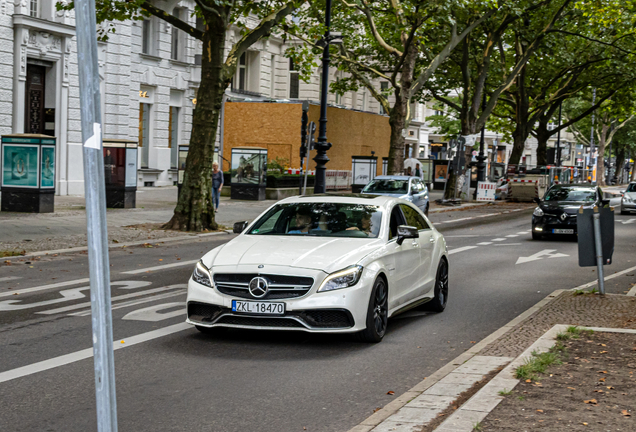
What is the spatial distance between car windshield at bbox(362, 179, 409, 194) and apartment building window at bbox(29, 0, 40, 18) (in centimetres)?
1223

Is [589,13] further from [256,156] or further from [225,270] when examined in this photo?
[225,270]

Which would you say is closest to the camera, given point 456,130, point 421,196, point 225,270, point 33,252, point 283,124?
point 225,270

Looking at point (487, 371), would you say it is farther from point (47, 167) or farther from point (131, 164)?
point (131, 164)

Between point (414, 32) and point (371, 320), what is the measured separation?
2459 cm

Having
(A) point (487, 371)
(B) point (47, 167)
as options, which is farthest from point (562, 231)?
(A) point (487, 371)

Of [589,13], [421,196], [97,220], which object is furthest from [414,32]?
[97,220]

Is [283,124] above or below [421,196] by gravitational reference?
above

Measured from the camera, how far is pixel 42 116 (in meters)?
29.5

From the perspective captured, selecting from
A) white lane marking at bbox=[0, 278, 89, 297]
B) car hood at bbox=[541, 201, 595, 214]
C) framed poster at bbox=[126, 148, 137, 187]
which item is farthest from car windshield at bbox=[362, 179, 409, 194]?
white lane marking at bbox=[0, 278, 89, 297]

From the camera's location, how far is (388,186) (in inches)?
1083

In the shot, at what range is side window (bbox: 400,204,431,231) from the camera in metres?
9.83

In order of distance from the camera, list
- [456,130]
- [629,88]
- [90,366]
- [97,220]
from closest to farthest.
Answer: [97,220], [90,366], [629,88], [456,130]

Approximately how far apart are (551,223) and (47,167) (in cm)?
1259

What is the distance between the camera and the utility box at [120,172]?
80.6ft
